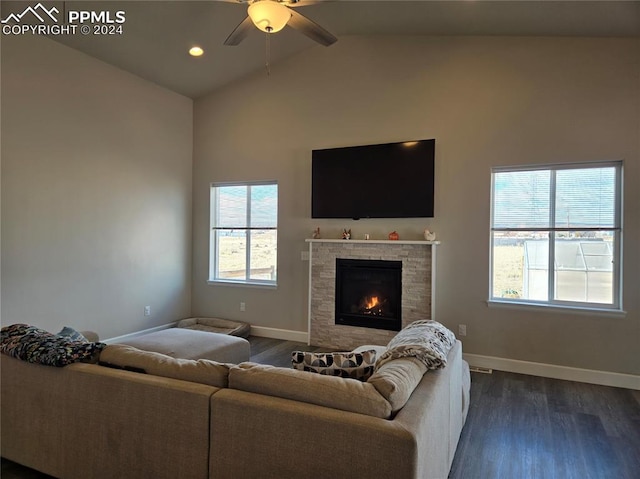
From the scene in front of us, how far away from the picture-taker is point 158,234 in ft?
18.2

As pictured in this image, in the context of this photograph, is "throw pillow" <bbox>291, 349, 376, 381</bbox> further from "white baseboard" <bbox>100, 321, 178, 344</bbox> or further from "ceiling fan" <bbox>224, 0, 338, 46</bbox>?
"white baseboard" <bbox>100, 321, 178, 344</bbox>

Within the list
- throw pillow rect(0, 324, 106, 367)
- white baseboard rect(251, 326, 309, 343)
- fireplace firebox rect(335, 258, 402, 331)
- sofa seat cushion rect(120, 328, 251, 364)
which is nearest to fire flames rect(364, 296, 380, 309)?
fireplace firebox rect(335, 258, 402, 331)

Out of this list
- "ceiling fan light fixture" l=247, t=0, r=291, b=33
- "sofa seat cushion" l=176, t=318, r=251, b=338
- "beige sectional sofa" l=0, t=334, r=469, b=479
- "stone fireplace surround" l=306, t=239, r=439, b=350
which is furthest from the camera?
"sofa seat cushion" l=176, t=318, r=251, b=338

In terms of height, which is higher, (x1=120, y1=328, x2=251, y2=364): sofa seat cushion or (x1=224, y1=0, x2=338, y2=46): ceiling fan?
(x1=224, y1=0, x2=338, y2=46): ceiling fan

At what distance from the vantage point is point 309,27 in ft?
10.2

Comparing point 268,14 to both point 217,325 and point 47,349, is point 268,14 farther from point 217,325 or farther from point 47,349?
point 217,325

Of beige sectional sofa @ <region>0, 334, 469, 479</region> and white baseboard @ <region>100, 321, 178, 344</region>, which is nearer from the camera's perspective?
beige sectional sofa @ <region>0, 334, 469, 479</region>

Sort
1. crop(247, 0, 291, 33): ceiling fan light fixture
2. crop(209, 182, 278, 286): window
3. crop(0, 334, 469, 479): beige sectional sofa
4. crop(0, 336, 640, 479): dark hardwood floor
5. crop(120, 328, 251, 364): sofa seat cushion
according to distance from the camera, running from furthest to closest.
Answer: crop(209, 182, 278, 286): window, crop(120, 328, 251, 364): sofa seat cushion, crop(247, 0, 291, 33): ceiling fan light fixture, crop(0, 336, 640, 479): dark hardwood floor, crop(0, 334, 469, 479): beige sectional sofa

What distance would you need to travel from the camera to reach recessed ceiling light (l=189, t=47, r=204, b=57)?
15.6ft

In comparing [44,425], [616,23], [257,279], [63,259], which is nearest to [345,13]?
[616,23]

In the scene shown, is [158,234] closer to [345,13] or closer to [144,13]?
[144,13]

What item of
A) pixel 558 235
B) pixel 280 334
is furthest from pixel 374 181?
pixel 280 334

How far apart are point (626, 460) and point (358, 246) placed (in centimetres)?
315

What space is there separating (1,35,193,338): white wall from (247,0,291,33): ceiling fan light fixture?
2.85 metres
